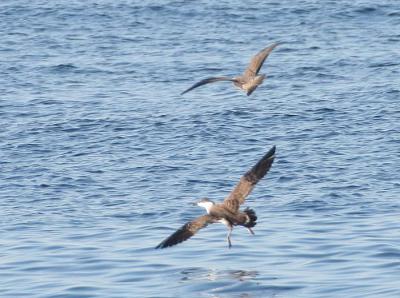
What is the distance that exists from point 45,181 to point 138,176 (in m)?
1.65

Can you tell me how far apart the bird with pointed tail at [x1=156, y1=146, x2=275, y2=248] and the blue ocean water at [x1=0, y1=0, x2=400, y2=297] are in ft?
2.67

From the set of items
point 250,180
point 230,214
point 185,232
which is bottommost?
point 185,232

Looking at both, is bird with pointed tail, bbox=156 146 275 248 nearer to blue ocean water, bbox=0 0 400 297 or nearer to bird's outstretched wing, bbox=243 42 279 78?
blue ocean water, bbox=0 0 400 297

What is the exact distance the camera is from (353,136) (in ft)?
76.5

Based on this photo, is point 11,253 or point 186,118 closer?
point 11,253

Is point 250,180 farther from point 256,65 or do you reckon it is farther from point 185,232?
point 256,65

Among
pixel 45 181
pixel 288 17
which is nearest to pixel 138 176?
pixel 45 181

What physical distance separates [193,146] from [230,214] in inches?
311

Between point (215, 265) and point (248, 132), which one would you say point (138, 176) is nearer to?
point (248, 132)

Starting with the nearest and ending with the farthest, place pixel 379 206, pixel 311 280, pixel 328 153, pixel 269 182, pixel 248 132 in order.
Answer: pixel 311 280 → pixel 379 206 → pixel 269 182 → pixel 328 153 → pixel 248 132

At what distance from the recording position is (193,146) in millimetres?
22953

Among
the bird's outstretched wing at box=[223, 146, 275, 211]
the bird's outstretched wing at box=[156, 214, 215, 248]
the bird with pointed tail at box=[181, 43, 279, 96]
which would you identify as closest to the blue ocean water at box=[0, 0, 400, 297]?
the bird's outstretched wing at box=[156, 214, 215, 248]

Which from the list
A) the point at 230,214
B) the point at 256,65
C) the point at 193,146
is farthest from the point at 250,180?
the point at 193,146

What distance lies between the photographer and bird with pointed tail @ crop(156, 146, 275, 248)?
48.8 feet
